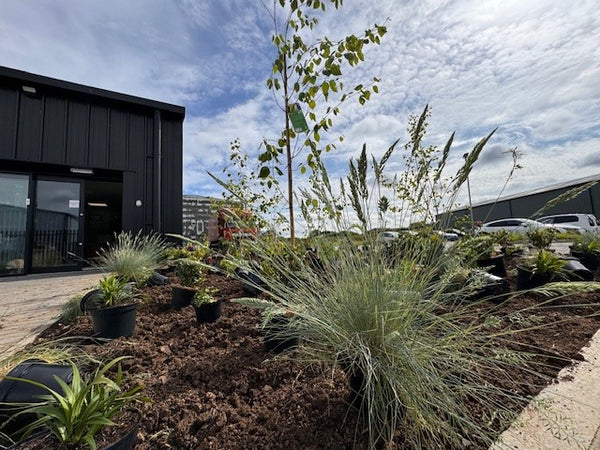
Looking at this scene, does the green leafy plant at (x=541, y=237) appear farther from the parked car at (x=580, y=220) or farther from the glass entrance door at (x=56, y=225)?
the parked car at (x=580, y=220)

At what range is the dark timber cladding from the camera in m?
5.03

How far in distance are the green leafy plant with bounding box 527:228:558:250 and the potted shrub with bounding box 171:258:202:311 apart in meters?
4.64

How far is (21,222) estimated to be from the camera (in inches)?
198

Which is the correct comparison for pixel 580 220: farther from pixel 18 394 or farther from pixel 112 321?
pixel 18 394

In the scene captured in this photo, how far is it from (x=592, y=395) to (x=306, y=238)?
134cm

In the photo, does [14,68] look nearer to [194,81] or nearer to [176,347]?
[194,81]

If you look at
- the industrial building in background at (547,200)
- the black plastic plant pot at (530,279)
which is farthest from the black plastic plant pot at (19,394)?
the industrial building in background at (547,200)

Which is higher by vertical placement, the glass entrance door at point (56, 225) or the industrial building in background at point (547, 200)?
the industrial building in background at point (547, 200)

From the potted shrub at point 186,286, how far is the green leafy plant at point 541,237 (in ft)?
15.2

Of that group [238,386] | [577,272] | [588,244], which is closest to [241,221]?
[238,386]

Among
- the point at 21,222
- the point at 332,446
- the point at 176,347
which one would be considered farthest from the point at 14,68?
the point at 332,446

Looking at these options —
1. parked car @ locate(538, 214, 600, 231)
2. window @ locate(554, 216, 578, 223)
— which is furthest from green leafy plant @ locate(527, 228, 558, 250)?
window @ locate(554, 216, 578, 223)

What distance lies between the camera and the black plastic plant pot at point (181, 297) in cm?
236

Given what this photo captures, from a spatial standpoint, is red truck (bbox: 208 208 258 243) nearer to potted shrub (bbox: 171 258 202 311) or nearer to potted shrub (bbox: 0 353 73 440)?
potted shrub (bbox: 0 353 73 440)
